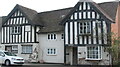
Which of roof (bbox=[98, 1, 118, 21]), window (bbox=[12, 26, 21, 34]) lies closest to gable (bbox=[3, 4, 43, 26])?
window (bbox=[12, 26, 21, 34])

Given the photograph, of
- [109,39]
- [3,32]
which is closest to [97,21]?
[109,39]

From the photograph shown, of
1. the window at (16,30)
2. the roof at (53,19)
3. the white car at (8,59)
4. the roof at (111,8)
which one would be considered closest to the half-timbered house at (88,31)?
the roof at (111,8)

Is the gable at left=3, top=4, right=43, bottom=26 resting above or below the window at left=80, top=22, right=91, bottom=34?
above

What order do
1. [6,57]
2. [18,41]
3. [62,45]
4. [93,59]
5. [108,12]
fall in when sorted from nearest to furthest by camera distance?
[6,57]
[93,59]
[108,12]
[62,45]
[18,41]

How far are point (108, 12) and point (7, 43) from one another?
562 inches

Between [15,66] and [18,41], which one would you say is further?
[18,41]

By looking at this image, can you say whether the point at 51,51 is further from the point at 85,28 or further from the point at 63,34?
the point at 85,28

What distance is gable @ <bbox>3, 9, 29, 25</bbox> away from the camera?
3084 centimetres

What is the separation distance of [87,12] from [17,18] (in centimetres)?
1056

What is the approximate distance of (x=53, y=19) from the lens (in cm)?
3197

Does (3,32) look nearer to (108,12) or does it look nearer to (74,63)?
(74,63)

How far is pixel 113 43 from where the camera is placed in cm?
2303

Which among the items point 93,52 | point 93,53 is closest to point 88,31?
point 93,52

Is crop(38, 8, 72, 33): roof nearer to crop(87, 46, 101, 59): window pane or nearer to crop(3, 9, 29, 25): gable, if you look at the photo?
crop(3, 9, 29, 25): gable
